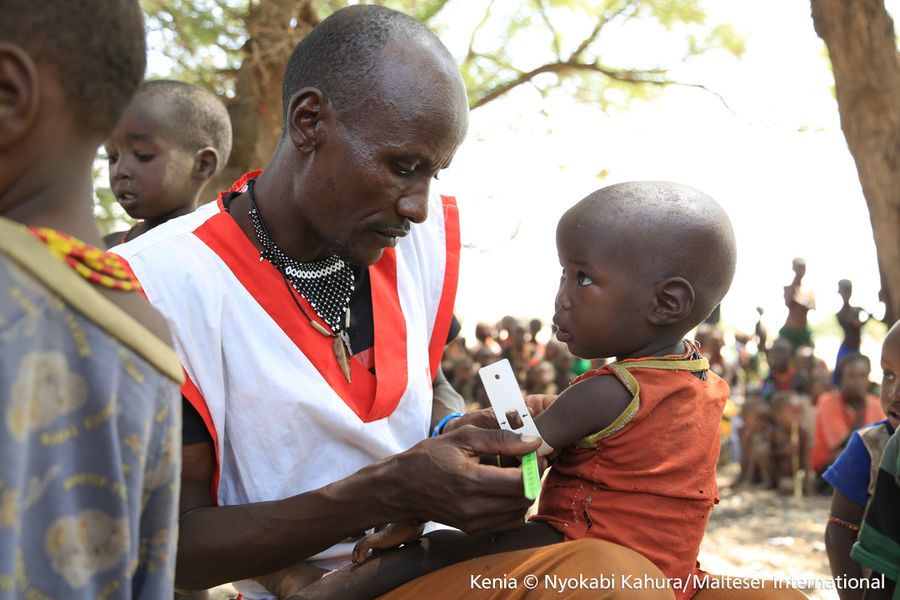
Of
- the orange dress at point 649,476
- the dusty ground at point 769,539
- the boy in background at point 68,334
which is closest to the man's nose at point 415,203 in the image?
the orange dress at point 649,476

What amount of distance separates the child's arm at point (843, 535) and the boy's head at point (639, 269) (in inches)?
40.8

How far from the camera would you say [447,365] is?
957cm

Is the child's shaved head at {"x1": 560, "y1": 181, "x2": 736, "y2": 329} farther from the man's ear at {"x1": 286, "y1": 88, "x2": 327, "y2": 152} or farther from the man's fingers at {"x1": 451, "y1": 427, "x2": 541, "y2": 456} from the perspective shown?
the man's ear at {"x1": 286, "y1": 88, "x2": 327, "y2": 152}

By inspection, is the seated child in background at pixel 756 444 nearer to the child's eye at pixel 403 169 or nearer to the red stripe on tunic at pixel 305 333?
the red stripe on tunic at pixel 305 333

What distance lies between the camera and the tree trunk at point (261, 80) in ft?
19.9

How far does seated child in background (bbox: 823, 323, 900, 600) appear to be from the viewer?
8.87ft

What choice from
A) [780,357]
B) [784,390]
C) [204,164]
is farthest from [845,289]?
[204,164]

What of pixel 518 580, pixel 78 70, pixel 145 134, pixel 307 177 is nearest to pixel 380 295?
pixel 307 177

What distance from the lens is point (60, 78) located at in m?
0.98

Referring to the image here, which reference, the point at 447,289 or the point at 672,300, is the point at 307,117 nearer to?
the point at 447,289

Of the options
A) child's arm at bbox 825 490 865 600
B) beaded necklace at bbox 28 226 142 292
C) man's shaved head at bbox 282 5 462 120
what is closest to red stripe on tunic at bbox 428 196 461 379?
man's shaved head at bbox 282 5 462 120

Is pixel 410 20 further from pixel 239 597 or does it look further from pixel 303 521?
pixel 239 597

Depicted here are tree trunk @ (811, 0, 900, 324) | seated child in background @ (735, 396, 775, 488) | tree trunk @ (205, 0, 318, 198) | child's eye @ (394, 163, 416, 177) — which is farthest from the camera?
seated child in background @ (735, 396, 775, 488)

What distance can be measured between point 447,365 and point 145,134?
6.30 m
